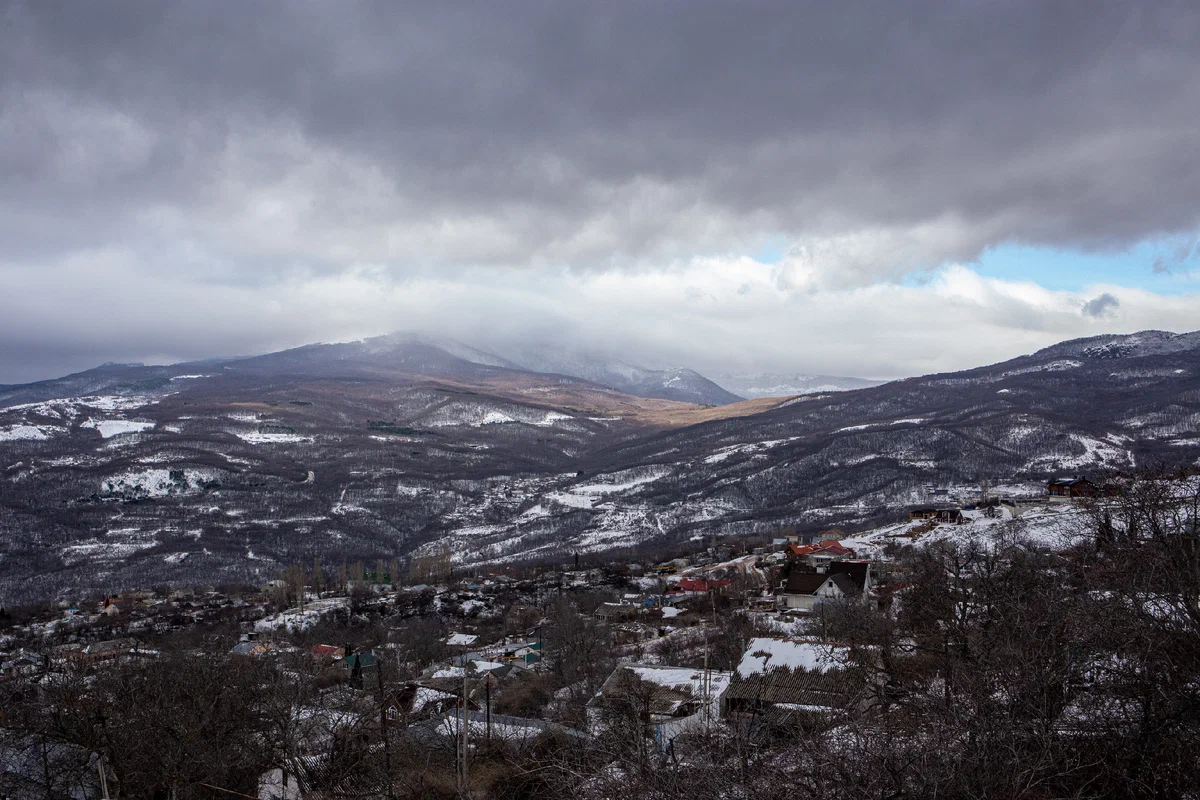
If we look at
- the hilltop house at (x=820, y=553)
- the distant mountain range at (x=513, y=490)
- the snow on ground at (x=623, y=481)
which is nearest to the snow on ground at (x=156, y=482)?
Result: the distant mountain range at (x=513, y=490)

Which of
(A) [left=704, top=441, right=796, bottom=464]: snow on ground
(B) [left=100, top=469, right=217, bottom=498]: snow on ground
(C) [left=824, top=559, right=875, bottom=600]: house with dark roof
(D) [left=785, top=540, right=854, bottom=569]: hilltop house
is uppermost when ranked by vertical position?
(C) [left=824, top=559, right=875, bottom=600]: house with dark roof

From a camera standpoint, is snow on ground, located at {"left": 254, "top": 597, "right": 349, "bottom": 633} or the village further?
snow on ground, located at {"left": 254, "top": 597, "right": 349, "bottom": 633}

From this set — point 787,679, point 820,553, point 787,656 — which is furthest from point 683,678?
point 820,553

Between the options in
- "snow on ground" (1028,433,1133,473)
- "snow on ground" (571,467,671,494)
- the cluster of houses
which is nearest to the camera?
the cluster of houses

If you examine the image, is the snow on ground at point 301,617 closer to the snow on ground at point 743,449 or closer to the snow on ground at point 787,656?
the snow on ground at point 787,656

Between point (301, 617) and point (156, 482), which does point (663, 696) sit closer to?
point (301, 617)

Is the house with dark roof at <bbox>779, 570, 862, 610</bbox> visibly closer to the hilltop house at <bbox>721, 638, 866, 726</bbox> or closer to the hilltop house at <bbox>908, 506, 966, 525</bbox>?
the hilltop house at <bbox>721, 638, 866, 726</bbox>

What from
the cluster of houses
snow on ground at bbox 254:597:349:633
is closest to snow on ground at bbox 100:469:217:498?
snow on ground at bbox 254:597:349:633
